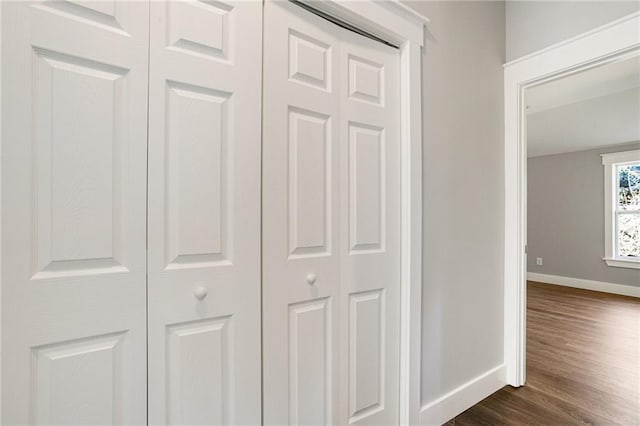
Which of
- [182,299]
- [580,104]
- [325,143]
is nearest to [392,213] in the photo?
[325,143]

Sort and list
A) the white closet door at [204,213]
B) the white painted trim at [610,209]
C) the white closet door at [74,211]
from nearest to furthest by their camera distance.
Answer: the white closet door at [74,211]
the white closet door at [204,213]
the white painted trim at [610,209]

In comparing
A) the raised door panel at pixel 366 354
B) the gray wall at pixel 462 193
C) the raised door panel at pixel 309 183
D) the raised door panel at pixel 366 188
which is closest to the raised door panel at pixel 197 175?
the raised door panel at pixel 309 183

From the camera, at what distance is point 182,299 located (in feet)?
3.53

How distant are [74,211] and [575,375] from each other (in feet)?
10.3

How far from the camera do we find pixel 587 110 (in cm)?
413

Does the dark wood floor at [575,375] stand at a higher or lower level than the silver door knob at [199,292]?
lower

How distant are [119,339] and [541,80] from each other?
2.57 metres

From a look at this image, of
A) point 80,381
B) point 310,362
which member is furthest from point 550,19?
point 80,381

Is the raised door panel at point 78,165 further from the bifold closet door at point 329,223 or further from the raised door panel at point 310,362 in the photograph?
the raised door panel at point 310,362

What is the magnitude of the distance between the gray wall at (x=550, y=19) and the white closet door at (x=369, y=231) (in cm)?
→ 110

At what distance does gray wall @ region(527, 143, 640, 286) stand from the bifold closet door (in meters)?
5.37

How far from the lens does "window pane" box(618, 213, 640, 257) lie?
4.87 metres

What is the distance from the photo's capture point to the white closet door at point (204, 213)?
1044 millimetres

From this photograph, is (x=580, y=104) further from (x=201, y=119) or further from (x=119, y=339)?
(x=119, y=339)
